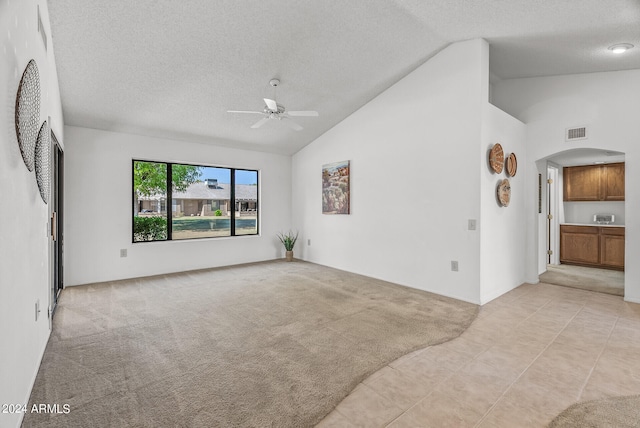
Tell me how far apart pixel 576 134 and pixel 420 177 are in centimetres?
237

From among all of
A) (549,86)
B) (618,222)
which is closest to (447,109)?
(549,86)

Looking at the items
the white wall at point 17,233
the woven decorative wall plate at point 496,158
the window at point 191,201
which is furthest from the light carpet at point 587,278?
the white wall at point 17,233

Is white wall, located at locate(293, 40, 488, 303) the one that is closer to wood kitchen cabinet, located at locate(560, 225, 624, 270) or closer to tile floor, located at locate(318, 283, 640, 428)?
tile floor, located at locate(318, 283, 640, 428)

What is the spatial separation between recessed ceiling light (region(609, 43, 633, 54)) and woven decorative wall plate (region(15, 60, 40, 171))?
5.62 meters

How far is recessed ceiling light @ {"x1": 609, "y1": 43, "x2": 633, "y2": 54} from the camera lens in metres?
3.52

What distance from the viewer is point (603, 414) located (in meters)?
1.88

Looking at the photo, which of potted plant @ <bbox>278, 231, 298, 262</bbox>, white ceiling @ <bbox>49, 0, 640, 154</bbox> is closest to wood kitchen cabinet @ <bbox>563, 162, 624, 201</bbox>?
white ceiling @ <bbox>49, 0, 640, 154</bbox>

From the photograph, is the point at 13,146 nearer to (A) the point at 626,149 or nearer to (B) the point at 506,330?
(B) the point at 506,330

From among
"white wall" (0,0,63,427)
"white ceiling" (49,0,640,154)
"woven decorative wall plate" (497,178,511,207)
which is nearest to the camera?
"white wall" (0,0,63,427)

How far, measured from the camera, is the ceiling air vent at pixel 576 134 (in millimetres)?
4430

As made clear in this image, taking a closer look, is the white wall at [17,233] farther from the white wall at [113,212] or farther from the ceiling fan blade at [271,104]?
the white wall at [113,212]

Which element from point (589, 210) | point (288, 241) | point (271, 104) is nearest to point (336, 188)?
point (288, 241)

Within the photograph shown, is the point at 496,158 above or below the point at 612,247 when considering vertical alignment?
above

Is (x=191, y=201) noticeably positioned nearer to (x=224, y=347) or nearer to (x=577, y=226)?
(x=224, y=347)
